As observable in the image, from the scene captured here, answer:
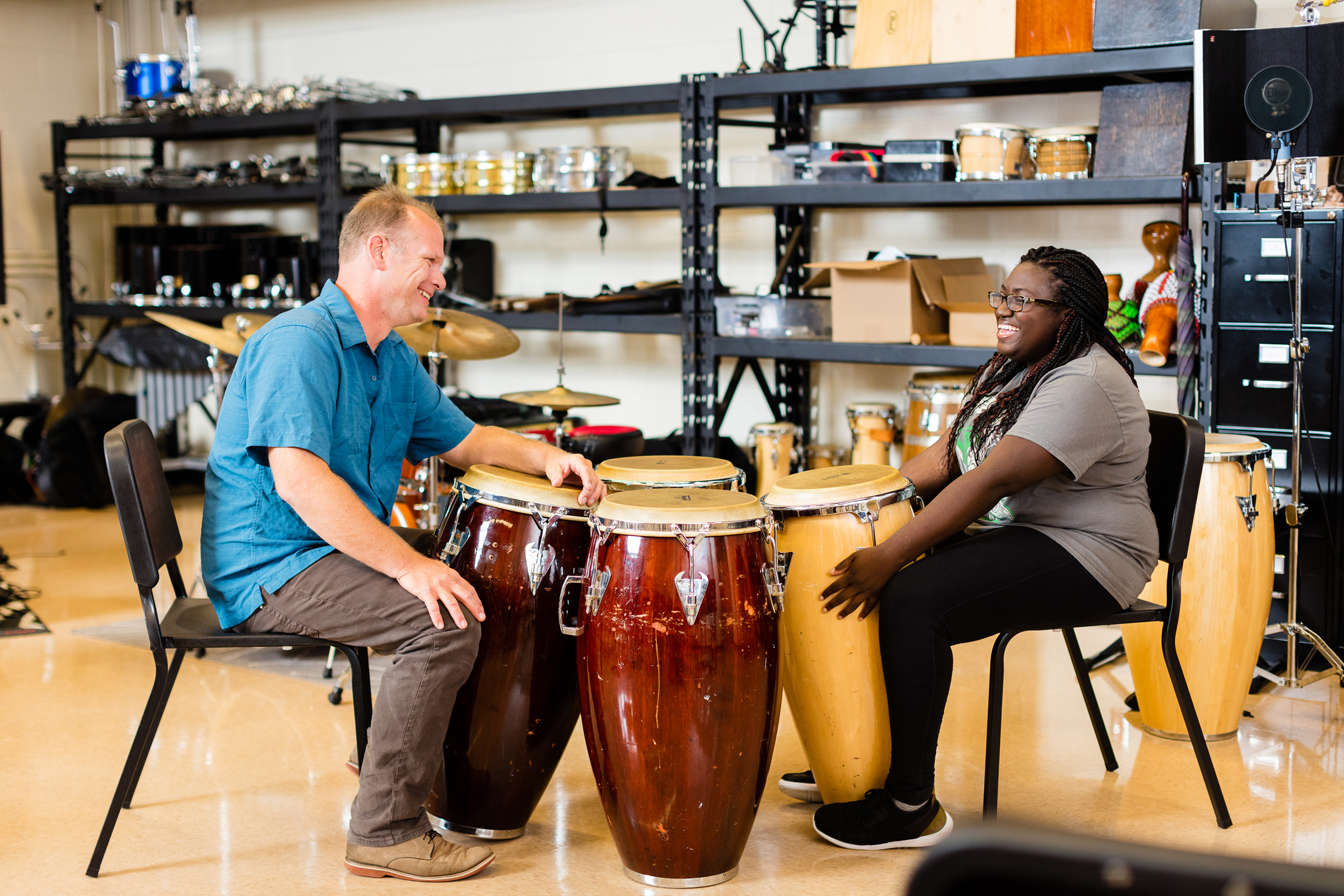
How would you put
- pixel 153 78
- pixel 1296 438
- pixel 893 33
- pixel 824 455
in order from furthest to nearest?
pixel 153 78 → pixel 824 455 → pixel 893 33 → pixel 1296 438

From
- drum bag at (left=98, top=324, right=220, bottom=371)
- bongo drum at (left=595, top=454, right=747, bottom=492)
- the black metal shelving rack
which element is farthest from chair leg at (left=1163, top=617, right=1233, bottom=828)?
drum bag at (left=98, top=324, right=220, bottom=371)

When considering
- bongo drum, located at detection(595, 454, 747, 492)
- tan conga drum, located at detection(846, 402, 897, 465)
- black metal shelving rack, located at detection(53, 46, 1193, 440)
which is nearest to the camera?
bongo drum, located at detection(595, 454, 747, 492)

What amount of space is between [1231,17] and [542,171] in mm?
2543

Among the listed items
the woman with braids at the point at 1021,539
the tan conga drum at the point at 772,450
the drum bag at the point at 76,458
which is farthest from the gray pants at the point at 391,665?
the drum bag at the point at 76,458

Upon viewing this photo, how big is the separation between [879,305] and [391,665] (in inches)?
96.5

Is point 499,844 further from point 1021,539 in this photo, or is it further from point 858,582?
point 1021,539

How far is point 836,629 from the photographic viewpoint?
7.75 feet

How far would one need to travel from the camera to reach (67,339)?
652cm

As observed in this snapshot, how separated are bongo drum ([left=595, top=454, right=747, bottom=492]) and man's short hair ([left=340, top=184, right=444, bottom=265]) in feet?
1.97

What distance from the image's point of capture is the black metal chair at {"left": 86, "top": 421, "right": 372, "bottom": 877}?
2260 mm

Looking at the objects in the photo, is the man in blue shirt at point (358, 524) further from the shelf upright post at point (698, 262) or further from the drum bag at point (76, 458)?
the drum bag at point (76, 458)

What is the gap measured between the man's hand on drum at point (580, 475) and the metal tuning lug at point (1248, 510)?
1.50 meters

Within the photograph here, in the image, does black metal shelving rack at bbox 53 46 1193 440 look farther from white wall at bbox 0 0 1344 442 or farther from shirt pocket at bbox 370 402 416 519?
shirt pocket at bbox 370 402 416 519

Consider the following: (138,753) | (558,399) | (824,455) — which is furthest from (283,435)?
(824,455)
